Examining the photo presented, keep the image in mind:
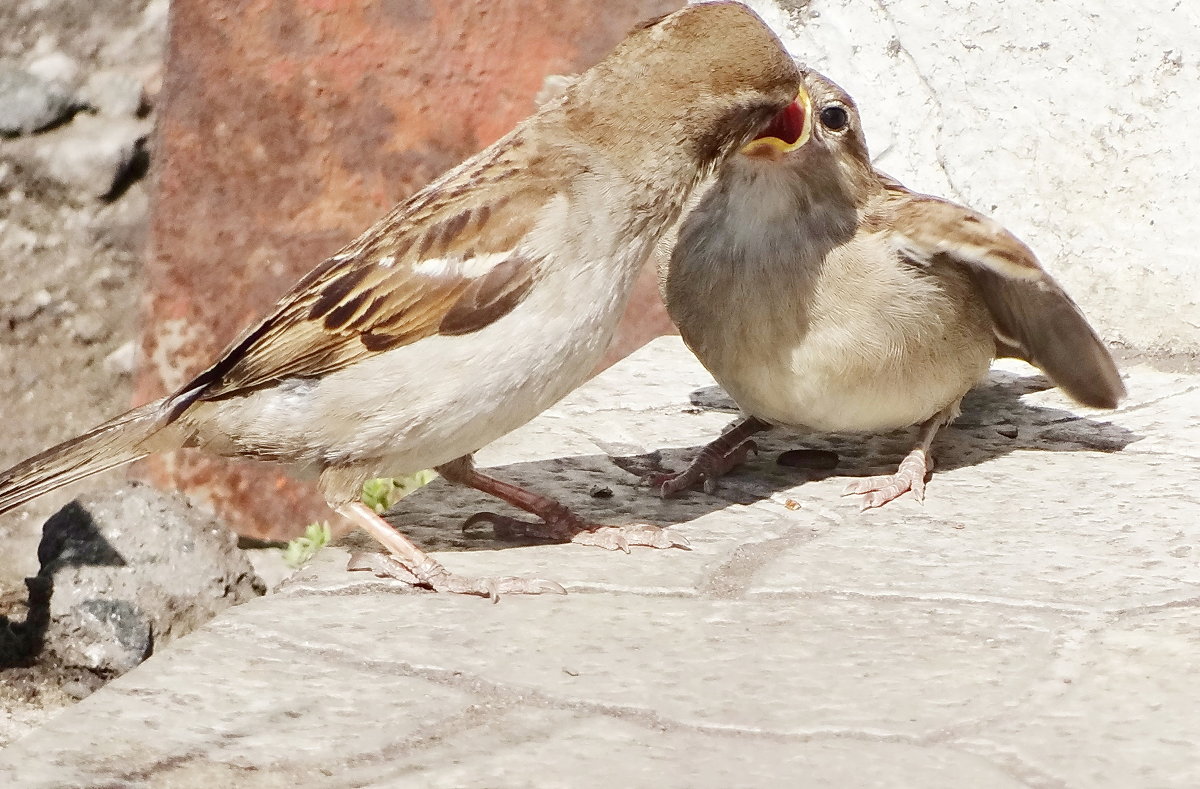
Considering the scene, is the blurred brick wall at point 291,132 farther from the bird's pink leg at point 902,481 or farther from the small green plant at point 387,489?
the bird's pink leg at point 902,481

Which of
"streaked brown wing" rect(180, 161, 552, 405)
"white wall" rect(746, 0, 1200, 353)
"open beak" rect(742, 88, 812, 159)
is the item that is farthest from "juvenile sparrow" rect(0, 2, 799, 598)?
"white wall" rect(746, 0, 1200, 353)

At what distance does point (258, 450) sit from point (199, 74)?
1.72 m

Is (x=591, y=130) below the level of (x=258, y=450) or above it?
above

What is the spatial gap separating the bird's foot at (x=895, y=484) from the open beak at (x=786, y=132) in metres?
0.77

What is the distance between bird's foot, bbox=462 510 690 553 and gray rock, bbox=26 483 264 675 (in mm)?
964

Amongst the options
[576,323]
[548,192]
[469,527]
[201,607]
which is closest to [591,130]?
[548,192]

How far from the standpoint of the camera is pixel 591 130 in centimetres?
294

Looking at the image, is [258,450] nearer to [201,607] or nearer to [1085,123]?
[201,607]

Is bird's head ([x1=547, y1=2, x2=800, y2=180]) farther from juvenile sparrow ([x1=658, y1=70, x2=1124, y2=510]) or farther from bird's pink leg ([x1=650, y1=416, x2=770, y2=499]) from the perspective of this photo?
bird's pink leg ([x1=650, y1=416, x2=770, y2=499])

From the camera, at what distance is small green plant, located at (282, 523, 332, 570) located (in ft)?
14.5

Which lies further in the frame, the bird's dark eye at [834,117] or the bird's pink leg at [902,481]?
the bird's pink leg at [902,481]

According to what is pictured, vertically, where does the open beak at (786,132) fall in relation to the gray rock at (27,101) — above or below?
below

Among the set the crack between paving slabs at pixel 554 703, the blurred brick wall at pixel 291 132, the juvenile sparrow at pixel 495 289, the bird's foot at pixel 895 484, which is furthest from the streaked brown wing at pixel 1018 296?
the blurred brick wall at pixel 291 132

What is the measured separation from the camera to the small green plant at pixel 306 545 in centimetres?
441
